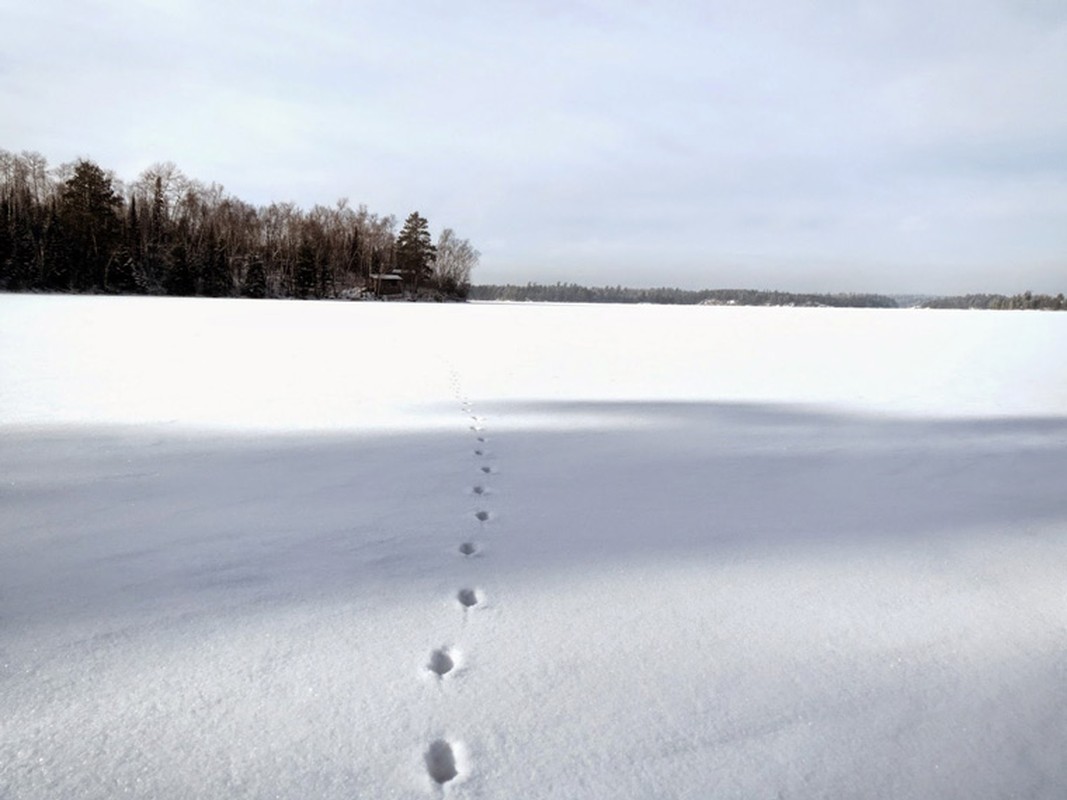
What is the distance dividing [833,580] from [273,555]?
198 centimetres

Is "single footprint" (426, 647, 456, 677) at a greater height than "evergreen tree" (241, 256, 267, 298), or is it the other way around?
"evergreen tree" (241, 256, 267, 298)

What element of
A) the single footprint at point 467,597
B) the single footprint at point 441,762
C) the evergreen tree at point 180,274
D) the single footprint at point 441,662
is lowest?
the single footprint at point 441,762

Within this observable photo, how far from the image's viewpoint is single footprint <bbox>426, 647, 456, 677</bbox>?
1.65 metres

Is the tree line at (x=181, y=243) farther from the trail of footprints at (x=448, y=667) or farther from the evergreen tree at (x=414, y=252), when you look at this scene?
the trail of footprints at (x=448, y=667)

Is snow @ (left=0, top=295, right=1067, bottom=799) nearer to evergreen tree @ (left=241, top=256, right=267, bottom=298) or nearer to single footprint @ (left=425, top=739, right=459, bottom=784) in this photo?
single footprint @ (left=425, top=739, right=459, bottom=784)

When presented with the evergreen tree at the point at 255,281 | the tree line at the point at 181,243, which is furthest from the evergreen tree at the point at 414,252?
the evergreen tree at the point at 255,281

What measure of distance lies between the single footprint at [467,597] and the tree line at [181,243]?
1660 inches

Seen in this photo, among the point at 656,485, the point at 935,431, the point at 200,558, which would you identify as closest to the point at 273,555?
the point at 200,558

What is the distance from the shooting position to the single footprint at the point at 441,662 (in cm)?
165

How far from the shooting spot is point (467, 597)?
6.72 ft

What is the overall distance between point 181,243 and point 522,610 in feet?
151

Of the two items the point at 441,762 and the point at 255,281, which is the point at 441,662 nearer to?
the point at 441,762

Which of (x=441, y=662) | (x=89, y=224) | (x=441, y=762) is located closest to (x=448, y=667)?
(x=441, y=662)

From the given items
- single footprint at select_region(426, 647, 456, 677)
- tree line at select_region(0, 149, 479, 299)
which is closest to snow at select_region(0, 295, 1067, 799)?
single footprint at select_region(426, 647, 456, 677)
